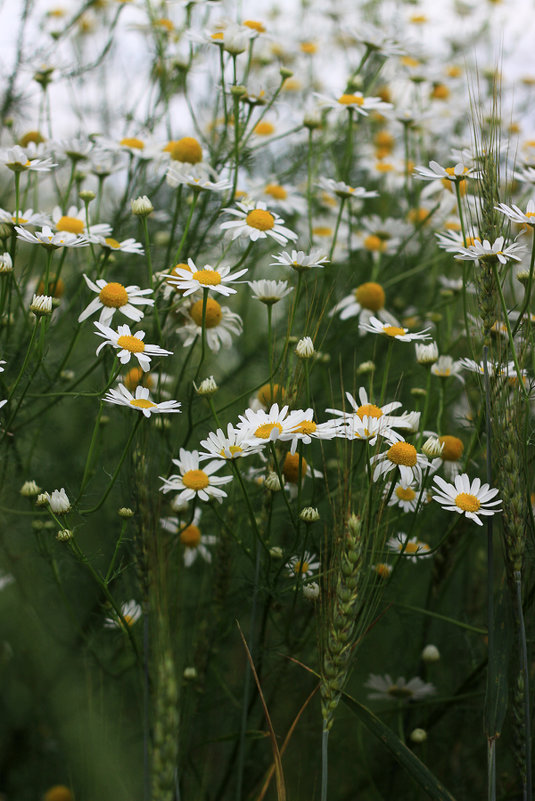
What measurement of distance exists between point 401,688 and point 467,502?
67cm

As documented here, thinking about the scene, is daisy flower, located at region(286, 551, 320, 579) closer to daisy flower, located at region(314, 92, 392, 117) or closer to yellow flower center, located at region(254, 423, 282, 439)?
yellow flower center, located at region(254, 423, 282, 439)

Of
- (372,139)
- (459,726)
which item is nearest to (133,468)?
(459,726)

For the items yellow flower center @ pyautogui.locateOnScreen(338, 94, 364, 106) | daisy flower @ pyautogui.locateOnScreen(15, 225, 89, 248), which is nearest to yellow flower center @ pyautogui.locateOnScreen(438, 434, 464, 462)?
daisy flower @ pyautogui.locateOnScreen(15, 225, 89, 248)

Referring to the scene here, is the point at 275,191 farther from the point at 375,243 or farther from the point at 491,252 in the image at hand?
the point at 491,252

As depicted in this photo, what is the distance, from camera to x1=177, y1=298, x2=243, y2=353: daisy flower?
1.58 m

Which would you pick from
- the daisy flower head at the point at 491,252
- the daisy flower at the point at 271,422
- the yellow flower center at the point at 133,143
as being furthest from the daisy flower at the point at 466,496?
the yellow flower center at the point at 133,143

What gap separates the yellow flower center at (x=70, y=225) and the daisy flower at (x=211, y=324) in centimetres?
27

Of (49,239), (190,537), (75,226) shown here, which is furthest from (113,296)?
(190,537)

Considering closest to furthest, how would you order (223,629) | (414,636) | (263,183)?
(223,629), (414,636), (263,183)

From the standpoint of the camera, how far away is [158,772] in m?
0.88

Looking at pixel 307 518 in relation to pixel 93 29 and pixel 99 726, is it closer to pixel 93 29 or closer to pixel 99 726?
pixel 99 726

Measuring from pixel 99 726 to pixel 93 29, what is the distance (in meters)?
2.62

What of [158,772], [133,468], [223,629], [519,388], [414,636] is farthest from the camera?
[414,636]

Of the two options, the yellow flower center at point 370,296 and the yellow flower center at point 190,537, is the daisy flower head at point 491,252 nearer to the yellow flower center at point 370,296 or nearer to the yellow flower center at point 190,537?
the yellow flower center at point 370,296
